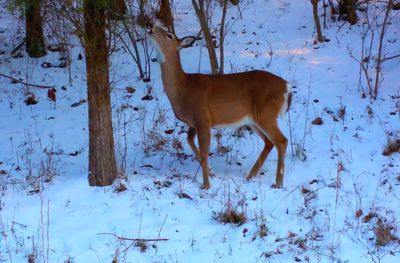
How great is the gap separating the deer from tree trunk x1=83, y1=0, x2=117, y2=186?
2.68ft

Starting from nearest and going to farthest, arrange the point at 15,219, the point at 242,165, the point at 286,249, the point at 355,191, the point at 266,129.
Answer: the point at 286,249, the point at 15,219, the point at 355,191, the point at 266,129, the point at 242,165

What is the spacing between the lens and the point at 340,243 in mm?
6777

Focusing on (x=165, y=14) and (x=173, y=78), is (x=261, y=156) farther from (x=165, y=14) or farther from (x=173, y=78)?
(x=165, y=14)

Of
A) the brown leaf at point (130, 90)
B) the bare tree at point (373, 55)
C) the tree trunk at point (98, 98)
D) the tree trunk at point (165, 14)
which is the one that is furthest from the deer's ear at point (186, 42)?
the bare tree at point (373, 55)

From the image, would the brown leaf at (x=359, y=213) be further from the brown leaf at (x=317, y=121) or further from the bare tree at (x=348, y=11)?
the bare tree at (x=348, y=11)

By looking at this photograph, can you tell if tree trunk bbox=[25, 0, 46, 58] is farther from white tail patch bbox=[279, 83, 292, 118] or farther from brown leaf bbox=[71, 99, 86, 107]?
white tail patch bbox=[279, 83, 292, 118]

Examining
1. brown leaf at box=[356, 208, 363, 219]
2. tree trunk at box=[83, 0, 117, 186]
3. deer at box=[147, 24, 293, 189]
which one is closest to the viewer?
brown leaf at box=[356, 208, 363, 219]

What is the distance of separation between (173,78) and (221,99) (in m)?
0.61

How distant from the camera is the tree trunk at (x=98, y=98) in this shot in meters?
7.83

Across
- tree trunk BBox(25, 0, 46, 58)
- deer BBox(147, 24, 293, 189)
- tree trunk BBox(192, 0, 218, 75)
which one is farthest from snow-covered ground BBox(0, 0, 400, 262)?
tree trunk BBox(192, 0, 218, 75)

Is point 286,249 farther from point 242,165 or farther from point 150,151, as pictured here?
point 150,151

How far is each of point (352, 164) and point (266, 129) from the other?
115 cm

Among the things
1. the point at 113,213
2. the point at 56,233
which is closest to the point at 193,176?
the point at 113,213

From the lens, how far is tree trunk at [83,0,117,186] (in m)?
7.83
